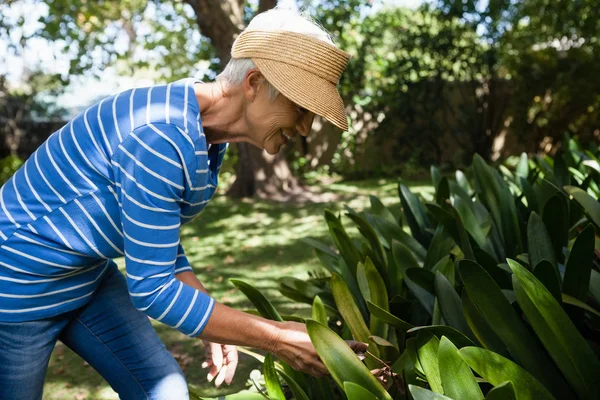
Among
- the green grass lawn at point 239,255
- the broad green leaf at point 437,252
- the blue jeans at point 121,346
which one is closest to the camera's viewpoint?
the blue jeans at point 121,346

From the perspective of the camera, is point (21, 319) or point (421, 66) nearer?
point (21, 319)

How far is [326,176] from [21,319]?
1165cm

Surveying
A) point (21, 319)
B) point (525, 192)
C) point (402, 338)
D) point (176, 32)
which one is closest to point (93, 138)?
point (21, 319)

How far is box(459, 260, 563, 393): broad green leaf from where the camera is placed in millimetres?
1820

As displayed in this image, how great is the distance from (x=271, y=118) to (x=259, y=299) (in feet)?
2.82

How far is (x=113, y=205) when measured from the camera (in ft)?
5.97

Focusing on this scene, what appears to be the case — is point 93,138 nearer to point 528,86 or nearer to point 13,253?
point 13,253

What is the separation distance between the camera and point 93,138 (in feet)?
5.92

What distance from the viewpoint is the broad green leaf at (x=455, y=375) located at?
152cm

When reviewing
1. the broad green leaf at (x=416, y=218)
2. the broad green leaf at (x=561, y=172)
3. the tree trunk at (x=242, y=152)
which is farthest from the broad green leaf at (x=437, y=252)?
the tree trunk at (x=242, y=152)

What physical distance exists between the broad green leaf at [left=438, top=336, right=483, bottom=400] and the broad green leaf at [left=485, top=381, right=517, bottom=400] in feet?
0.56

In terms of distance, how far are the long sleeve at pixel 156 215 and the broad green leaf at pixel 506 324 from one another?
764 mm

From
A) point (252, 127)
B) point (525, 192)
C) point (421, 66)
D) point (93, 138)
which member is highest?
point (252, 127)

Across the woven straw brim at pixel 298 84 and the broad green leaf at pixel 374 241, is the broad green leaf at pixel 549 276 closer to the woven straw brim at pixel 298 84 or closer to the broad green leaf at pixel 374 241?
the woven straw brim at pixel 298 84
